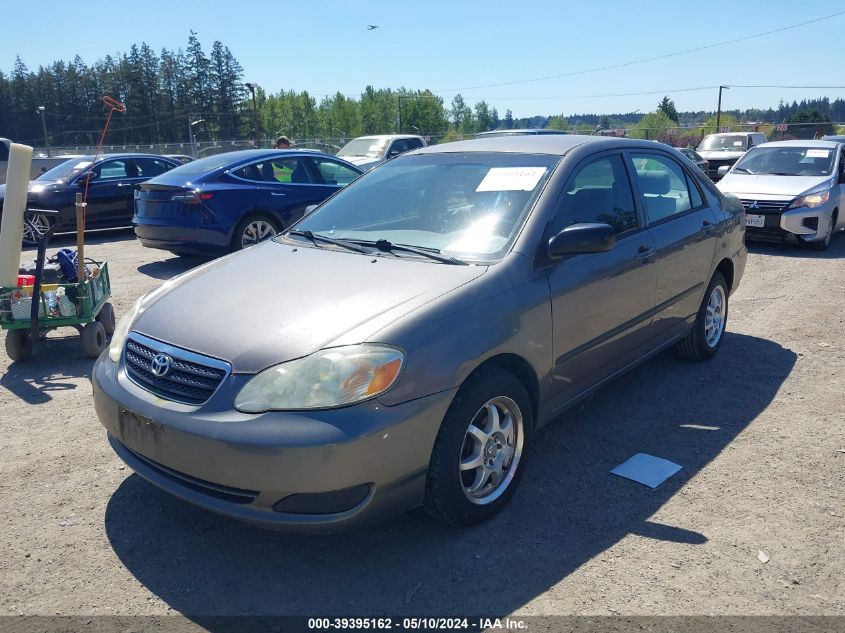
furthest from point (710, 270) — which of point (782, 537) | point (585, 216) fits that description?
point (782, 537)

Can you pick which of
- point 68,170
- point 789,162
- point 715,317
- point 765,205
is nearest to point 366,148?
point 68,170

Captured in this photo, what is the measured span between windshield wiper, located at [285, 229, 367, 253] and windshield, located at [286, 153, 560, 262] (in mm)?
48

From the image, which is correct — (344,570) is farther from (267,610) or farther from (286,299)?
(286,299)

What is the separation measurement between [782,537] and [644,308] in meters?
1.64

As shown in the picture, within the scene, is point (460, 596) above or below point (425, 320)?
below

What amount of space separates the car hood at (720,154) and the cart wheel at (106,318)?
18073 mm

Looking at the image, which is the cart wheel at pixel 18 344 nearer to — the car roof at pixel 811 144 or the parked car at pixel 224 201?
the parked car at pixel 224 201

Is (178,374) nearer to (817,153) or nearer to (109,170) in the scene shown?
(109,170)

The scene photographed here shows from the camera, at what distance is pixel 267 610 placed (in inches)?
106

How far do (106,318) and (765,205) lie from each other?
360 inches

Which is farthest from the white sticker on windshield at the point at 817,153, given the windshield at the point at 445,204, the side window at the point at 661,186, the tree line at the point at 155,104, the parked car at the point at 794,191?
the tree line at the point at 155,104

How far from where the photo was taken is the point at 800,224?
10117 mm

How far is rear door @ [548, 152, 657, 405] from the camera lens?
12.0 feet

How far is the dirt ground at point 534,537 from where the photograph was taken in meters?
2.75
